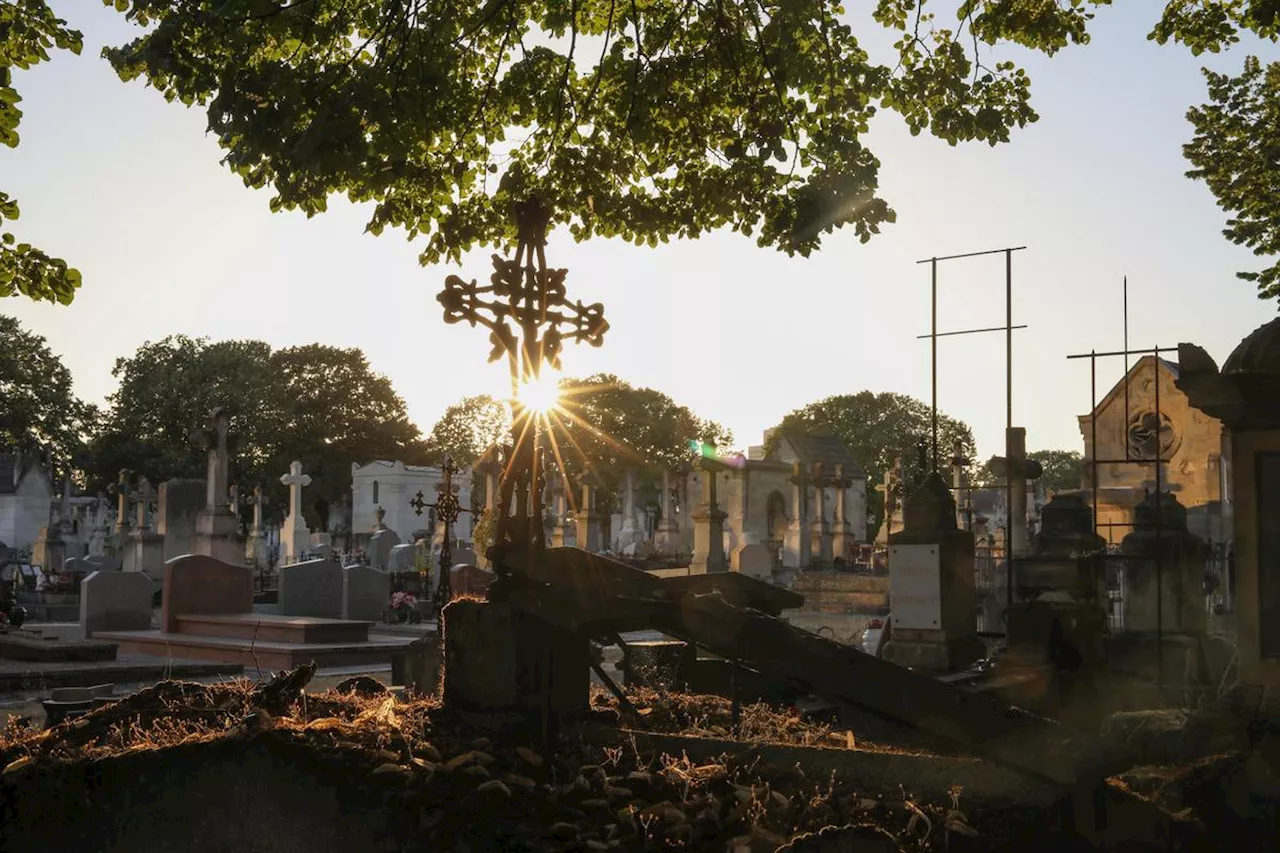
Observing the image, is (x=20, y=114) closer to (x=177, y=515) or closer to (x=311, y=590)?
(x=311, y=590)

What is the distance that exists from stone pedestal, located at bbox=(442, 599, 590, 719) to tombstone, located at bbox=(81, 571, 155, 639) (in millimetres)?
16220

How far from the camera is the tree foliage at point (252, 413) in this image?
58469mm

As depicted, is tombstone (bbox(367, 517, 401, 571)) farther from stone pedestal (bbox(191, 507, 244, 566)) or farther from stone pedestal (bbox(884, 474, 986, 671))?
stone pedestal (bbox(884, 474, 986, 671))

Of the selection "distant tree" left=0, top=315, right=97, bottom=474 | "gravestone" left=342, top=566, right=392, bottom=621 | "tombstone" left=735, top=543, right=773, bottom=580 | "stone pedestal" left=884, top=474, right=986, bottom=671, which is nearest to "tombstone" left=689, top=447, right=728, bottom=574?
"tombstone" left=735, top=543, right=773, bottom=580

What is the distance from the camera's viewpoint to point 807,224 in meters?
8.30

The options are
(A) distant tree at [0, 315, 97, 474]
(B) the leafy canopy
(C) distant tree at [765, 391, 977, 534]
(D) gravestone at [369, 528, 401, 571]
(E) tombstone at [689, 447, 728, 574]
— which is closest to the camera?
(B) the leafy canopy

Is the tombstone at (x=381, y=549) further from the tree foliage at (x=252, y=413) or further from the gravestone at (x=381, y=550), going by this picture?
the tree foliage at (x=252, y=413)

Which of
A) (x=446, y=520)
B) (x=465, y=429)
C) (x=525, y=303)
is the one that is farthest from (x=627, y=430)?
(x=525, y=303)

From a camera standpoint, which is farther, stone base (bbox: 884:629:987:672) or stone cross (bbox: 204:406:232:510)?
stone cross (bbox: 204:406:232:510)

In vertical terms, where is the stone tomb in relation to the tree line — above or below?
below

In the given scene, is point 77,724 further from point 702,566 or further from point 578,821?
point 702,566

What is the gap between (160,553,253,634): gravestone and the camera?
17578mm

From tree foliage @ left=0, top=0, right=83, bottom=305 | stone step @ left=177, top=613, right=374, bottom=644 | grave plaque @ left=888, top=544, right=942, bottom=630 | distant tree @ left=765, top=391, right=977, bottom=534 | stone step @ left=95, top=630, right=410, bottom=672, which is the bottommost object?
stone step @ left=95, top=630, right=410, bottom=672

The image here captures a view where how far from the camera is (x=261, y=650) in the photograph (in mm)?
15125
